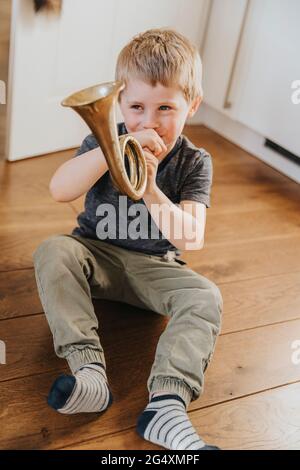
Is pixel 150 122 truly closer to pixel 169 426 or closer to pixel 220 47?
pixel 169 426

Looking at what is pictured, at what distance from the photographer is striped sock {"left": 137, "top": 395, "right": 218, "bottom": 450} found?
840mm

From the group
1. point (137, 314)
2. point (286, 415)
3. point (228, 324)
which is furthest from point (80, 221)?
point (286, 415)

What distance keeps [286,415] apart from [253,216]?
29.2 inches

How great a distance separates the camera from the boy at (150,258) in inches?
34.8

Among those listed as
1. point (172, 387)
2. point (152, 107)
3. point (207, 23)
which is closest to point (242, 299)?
point (172, 387)

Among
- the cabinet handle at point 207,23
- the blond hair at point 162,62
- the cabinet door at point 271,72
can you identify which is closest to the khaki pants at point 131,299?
the blond hair at point 162,62

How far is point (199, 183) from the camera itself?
105cm

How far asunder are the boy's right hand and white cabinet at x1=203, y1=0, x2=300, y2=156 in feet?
3.14

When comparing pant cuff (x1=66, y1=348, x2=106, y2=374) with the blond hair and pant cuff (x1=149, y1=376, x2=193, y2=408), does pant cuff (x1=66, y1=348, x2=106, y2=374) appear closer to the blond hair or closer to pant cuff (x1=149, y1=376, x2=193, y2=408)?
pant cuff (x1=149, y1=376, x2=193, y2=408)

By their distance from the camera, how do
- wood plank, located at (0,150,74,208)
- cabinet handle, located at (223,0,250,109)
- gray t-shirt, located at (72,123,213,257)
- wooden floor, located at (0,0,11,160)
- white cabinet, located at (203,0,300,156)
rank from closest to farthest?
gray t-shirt, located at (72,123,213,257), wood plank, located at (0,150,74,208), wooden floor, located at (0,0,11,160), white cabinet, located at (203,0,300,156), cabinet handle, located at (223,0,250,109)

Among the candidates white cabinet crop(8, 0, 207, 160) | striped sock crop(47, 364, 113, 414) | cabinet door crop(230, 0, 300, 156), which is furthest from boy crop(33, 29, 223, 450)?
cabinet door crop(230, 0, 300, 156)

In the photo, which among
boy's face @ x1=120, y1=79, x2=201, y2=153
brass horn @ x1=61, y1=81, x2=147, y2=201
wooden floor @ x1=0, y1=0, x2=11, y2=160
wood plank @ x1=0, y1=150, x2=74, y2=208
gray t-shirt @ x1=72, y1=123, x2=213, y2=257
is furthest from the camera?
wooden floor @ x1=0, y1=0, x2=11, y2=160

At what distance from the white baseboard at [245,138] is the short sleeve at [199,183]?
89cm

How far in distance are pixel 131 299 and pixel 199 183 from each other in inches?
10.5
